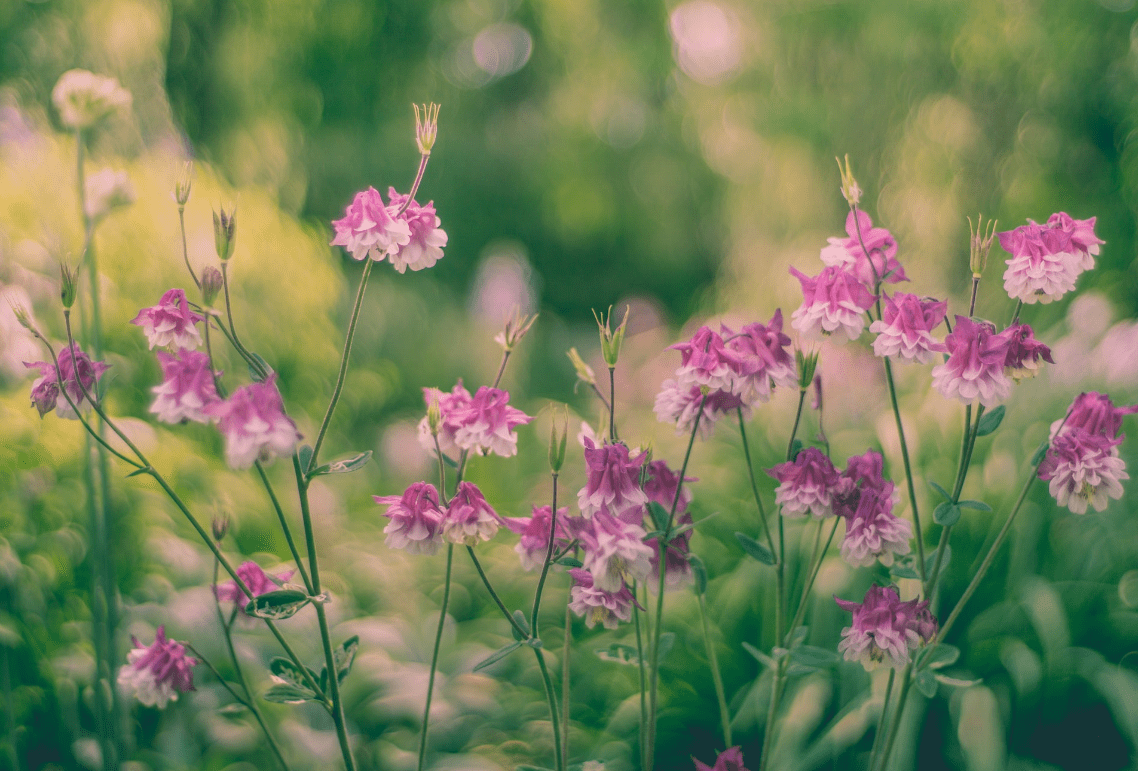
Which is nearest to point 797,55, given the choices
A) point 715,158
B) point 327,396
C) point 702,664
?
point 715,158

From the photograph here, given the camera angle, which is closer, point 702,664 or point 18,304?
point 18,304

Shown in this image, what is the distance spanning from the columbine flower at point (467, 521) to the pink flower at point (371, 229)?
0.72 feet

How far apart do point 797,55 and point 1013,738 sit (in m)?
5.00

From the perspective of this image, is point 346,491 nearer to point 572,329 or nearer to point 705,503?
point 705,503

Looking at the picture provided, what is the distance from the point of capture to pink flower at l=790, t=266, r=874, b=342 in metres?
0.69

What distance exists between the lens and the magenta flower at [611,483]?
2.16 feet

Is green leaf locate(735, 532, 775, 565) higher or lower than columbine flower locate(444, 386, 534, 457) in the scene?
lower

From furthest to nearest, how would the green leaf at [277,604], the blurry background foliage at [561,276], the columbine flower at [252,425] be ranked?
the blurry background foliage at [561,276] → the green leaf at [277,604] → the columbine flower at [252,425]

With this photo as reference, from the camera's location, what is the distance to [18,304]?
2.35 ft

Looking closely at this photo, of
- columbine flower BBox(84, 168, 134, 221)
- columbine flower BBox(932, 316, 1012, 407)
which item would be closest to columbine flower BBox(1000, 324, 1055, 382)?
columbine flower BBox(932, 316, 1012, 407)

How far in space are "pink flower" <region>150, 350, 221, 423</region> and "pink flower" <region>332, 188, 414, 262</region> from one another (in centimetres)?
15

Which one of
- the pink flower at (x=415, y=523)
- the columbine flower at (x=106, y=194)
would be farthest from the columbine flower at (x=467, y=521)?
the columbine flower at (x=106, y=194)

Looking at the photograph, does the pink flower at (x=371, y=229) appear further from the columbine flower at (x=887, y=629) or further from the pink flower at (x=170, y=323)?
the columbine flower at (x=887, y=629)

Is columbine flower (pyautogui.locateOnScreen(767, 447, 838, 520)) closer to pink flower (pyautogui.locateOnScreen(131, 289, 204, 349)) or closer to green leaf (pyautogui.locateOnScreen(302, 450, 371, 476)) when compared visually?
green leaf (pyautogui.locateOnScreen(302, 450, 371, 476))
